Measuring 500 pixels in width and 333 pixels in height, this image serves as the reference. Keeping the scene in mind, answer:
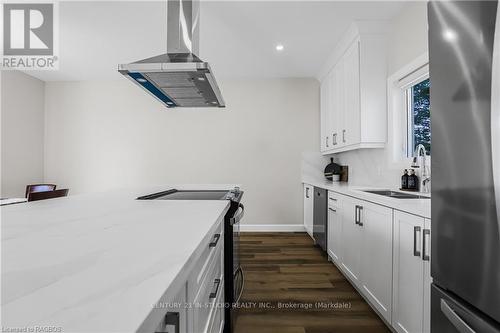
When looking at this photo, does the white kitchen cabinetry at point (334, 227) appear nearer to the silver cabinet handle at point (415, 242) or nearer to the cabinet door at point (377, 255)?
the cabinet door at point (377, 255)

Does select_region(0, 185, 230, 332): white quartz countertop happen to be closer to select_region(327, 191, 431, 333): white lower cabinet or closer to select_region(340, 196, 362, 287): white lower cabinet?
select_region(327, 191, 431, 333): white lower cabinet

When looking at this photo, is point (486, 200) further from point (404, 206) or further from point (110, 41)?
point (110, 41)

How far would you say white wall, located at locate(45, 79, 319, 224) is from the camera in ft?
15.1

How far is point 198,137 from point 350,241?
3.13 meters

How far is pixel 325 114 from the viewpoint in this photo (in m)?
4.14

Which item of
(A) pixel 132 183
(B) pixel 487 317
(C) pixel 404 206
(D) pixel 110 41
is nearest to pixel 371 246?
(C) pixel 404 206

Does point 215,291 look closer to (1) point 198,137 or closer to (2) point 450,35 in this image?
(2) point 450,35

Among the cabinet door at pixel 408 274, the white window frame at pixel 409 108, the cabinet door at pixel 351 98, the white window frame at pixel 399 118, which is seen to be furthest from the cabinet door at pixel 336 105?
the cabinet door at pixel 408 274

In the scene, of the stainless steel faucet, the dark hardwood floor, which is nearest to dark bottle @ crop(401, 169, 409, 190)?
the stainless steel faucet

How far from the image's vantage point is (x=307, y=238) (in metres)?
4.13

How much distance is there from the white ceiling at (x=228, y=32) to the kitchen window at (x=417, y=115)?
2.70 feet

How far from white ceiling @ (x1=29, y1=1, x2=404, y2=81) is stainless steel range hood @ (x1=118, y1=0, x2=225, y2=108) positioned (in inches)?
17.0

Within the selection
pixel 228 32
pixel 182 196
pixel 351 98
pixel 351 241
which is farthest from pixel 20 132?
pixel 351 241

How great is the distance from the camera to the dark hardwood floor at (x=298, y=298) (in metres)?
1.85
